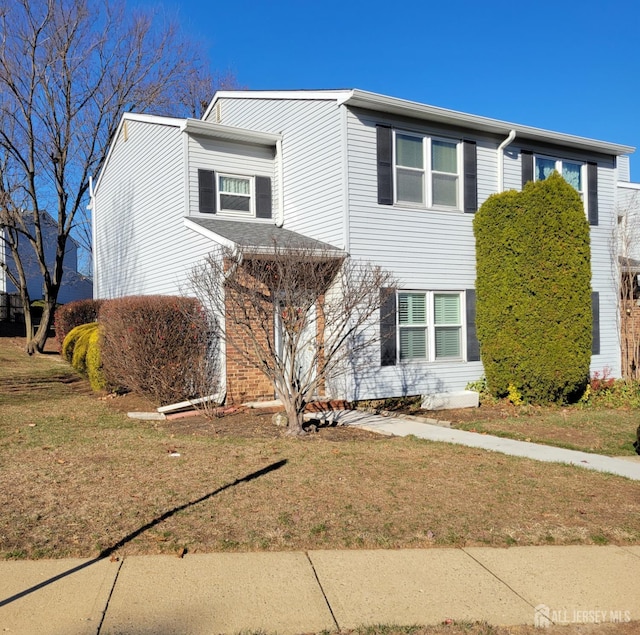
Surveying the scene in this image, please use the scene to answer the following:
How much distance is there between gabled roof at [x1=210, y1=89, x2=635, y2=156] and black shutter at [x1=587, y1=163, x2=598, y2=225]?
1.43 feet

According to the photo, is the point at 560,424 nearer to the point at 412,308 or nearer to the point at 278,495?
the point at 412,308

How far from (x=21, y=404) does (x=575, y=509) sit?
33.5 ft

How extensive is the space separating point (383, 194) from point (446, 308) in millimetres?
2758

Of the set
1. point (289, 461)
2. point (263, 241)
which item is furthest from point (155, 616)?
point (263, 241)

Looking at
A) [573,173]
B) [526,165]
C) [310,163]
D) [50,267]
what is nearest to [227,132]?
[310,163]

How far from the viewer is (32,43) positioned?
20734 millimetres

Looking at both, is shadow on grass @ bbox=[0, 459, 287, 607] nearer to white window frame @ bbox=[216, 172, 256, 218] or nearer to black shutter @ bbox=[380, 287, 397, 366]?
black shutter @ bbox=[380, 287, 397, 366]

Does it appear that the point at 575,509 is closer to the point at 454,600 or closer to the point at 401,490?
the point at 401,490

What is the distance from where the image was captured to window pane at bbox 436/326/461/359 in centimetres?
1273

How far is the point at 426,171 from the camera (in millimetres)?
12594

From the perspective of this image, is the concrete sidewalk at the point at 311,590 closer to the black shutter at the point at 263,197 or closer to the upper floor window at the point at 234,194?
the upper floor window at the point at 234,194

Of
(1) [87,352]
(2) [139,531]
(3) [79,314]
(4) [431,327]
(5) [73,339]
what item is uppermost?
(3) [79,314]

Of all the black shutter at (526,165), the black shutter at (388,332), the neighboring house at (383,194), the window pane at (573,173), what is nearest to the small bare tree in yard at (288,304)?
the neighboring house at (383,194)

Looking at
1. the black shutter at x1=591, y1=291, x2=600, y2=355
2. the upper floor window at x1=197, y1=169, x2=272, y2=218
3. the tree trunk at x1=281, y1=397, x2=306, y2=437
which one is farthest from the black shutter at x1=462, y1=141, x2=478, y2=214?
the tree trunk at x1=281, y1=397, x2=306, y2=437
